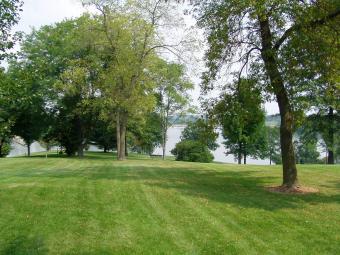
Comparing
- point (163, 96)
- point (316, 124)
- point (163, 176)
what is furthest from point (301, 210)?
point (163, 96)

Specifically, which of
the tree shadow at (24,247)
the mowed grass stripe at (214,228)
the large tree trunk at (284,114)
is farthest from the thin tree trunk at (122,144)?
the tree shadow at (24,247)

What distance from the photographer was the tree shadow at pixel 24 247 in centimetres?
838

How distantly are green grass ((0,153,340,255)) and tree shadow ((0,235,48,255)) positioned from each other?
0.02 m

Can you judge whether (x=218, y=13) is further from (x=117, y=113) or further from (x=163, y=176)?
(x=117, y=113)

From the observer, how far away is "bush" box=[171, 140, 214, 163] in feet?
160

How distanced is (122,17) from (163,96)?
98.3 feet

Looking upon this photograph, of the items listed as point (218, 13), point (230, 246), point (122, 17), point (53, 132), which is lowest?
point (230, 246)

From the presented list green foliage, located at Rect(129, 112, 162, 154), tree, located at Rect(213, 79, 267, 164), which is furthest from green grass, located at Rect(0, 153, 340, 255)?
green foliage, located at Rect(129, 112, 162, 154)

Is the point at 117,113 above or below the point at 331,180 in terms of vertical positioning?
above

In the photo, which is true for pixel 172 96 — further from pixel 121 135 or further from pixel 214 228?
pixel 214 228

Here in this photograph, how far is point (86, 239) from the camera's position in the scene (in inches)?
360

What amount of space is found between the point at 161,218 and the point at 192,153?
38338mm

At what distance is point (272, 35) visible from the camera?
15.6m

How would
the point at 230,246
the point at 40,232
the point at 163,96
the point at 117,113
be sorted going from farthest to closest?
the point at 163,96 → the point at 117,113 → the point at 40,232 → the point at 230,246
